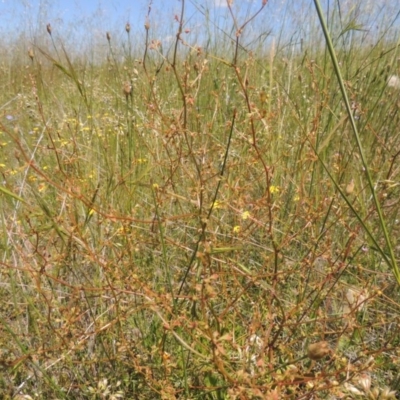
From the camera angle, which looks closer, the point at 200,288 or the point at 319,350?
the point at 319,350

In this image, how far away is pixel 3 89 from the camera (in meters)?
3.35

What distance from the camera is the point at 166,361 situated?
0.76m

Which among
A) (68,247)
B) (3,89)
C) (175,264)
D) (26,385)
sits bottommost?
(26,385)

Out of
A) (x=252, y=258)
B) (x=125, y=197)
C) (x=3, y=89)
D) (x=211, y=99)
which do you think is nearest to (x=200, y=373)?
(x=252, y=258)

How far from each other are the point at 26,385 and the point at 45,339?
3.8 inches

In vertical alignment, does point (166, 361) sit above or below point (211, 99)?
below

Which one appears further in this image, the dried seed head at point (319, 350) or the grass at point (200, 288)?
the grass at point (200, 288)

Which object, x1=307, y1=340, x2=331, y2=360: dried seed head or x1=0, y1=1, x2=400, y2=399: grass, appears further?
x1=0, y1=1, x2=400, y2=399: grass

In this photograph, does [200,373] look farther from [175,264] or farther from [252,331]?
[175,264]

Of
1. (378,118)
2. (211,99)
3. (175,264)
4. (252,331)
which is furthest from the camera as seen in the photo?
(211,99)

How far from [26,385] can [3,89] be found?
298 cm

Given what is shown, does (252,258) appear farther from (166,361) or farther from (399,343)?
(166,361)

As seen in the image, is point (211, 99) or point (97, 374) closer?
point (97, 374)

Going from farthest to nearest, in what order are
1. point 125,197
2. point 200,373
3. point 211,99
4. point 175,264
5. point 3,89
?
1. point 3,89
2. point 211,99
3. point 125,197
4. point 175,264
5. point 200,373
